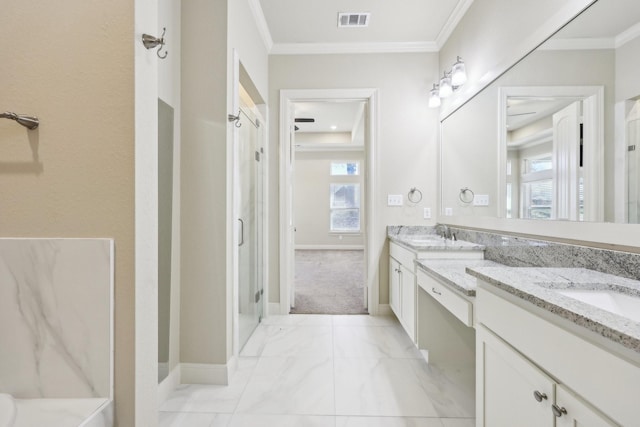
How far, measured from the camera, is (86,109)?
0.82 metres

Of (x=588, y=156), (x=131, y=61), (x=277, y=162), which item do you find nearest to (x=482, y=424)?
(x=588, y=156)

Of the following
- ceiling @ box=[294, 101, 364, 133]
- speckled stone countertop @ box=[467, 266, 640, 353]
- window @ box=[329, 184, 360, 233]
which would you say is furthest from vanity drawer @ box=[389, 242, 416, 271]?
window @ box=[329, 184, 360, 233]

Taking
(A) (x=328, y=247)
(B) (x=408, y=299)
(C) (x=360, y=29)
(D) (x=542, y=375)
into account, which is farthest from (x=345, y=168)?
(D) (x=542, y=375)

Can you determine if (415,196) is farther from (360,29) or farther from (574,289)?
(574,289)

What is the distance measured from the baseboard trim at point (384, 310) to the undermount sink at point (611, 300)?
2135 mm

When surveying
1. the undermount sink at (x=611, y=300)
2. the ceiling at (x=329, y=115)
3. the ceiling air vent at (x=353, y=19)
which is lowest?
the undermount sink at (x=611, y=300)

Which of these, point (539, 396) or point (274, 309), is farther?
point (274, 309)

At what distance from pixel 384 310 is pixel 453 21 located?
116 inches

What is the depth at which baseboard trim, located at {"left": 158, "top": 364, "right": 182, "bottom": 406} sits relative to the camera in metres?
1.64

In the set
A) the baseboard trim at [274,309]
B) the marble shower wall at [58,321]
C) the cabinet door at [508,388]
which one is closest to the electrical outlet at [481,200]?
the cabinet door at [508,388]

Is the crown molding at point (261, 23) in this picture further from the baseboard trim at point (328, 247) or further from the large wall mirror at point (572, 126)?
the baseboard trim at point (328, 247)

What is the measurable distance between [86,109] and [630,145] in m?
1.93

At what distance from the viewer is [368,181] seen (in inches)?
123

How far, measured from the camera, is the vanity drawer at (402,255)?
2.29 metres
